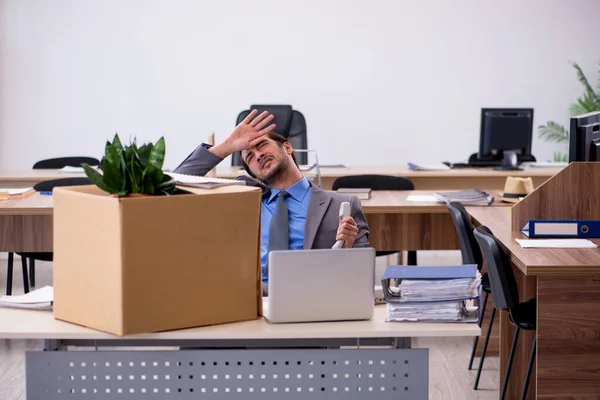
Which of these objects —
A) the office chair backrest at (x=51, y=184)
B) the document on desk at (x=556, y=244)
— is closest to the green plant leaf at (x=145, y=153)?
the document on desk at (x=556, y=244)

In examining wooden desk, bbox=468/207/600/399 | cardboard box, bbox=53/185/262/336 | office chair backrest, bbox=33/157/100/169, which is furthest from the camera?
office chair backrest, bbox=33/157/100/169

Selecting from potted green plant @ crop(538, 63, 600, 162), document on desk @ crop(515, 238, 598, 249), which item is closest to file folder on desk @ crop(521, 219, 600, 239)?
document on desk @ crop(515, 238, 598, 249)

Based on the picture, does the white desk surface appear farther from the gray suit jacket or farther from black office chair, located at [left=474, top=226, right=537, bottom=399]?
black office chair, located at [left=474, top=226, right=537, bottom=399]

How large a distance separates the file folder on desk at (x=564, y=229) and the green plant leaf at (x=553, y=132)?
188 inches

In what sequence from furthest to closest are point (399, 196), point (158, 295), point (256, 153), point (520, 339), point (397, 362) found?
1. point (399, 196)
2. point (520, 339)
3. point (256, 153)
4. point (397, 362)
5. point (158, 295)

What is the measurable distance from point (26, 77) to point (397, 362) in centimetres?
653

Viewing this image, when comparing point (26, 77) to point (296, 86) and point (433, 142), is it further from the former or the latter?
point (433, 142)

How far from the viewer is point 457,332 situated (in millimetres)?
2078

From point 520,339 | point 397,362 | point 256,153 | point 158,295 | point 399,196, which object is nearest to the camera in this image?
point 158,295

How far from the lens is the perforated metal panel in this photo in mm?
2145

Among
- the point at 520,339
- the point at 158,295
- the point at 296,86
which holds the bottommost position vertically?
the point at 520,339

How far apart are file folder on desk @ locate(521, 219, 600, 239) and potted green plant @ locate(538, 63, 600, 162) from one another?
15.1 ft

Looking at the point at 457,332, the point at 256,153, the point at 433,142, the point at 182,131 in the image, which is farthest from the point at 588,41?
the point at 457,332

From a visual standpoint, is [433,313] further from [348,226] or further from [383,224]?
[383,224]
